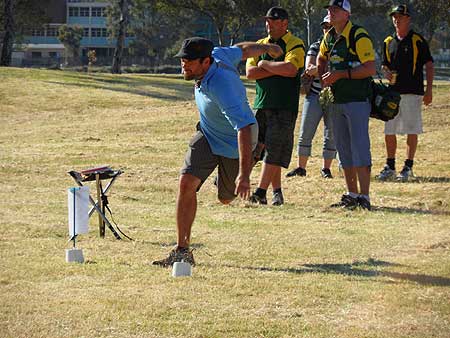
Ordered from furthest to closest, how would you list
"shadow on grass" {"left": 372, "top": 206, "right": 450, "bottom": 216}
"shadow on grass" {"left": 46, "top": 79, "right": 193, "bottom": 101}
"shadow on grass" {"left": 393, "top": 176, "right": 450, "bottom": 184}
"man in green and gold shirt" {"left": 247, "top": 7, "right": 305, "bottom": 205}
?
"shadow on grass" {"left": 46, "top": 79, "right": 193, "bottom": 101}
"shadow on grass" {"left": 393, "top": 176, "right": 450, "bottom": 184}
"man in green and gold shirt" {"left": 247, "top": 7, "right": 305, "bottom": 205}
"shadow on grass" {"left": 372, "top": 206, "right": 450, "bottom": 216}

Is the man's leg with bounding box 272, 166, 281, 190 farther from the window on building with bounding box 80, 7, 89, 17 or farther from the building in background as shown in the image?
Answer: the window on building with bounding box 80, 7, 89, 17

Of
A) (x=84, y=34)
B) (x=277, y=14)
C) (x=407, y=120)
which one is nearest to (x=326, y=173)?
(x=407, y=120)

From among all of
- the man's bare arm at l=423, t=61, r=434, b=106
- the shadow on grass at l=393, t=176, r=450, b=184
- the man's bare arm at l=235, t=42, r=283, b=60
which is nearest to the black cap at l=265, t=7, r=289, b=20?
the man's bare arm at l=235, t=42, r=283, b=60

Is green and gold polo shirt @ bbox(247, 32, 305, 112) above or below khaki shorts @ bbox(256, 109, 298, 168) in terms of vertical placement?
above

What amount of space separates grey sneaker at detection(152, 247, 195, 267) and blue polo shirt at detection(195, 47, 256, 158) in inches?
31.2

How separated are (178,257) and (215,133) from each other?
991 mm

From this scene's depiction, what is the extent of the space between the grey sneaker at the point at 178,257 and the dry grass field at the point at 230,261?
3.6 inches

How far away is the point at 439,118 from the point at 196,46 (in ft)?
46.8

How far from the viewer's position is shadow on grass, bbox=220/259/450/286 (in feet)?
26.1

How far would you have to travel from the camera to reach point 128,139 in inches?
813

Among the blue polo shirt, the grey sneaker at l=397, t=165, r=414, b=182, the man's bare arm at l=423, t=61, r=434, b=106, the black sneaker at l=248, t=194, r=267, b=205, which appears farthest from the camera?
the grey sneaker at l=397, t=165, r=414, b=182

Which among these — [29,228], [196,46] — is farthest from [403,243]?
[29,228]

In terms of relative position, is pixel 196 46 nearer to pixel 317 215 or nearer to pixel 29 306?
pixel 29 306

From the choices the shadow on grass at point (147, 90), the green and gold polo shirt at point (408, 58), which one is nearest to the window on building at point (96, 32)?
the shadow on grass at point (147, 90)
